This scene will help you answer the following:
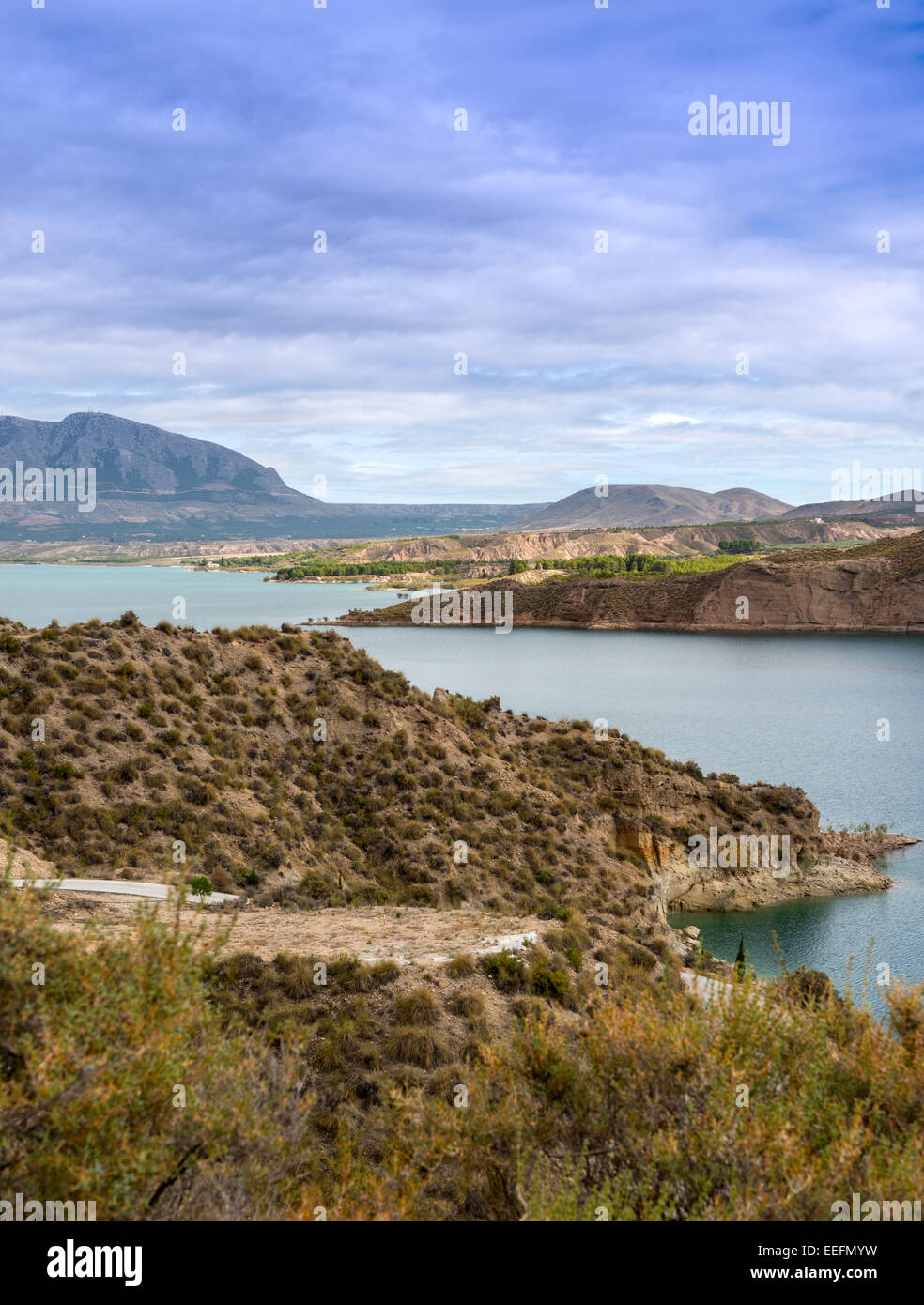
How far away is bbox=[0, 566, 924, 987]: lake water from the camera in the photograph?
30.7 metres

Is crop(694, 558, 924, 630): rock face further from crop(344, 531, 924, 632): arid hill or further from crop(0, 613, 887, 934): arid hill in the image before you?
crop(0, 613, 887, 934): arid hill

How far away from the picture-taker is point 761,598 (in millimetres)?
131250

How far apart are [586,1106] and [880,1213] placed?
2.69m

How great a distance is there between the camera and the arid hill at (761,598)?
126m

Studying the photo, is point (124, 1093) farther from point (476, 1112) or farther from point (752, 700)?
point (752, 700)

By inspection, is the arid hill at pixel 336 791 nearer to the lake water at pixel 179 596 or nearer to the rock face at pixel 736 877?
the rock face at pixel 736 877

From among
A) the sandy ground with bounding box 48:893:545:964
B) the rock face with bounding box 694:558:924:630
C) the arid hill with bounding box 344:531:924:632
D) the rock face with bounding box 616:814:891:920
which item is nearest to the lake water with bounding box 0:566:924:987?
the rock face with bounding box 616:814:891:920

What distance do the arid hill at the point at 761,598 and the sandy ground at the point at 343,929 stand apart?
382ft

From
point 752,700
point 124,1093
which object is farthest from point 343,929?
point 752,700

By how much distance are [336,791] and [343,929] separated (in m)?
Answer: 9.33

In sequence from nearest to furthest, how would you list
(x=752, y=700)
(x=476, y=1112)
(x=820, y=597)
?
(x=476, y=1112), (x=752, y=700), (x=820, y=597)

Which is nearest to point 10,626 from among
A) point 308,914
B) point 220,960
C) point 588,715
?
point 308,914

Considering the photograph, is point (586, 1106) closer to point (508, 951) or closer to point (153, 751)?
point (508, 951)
